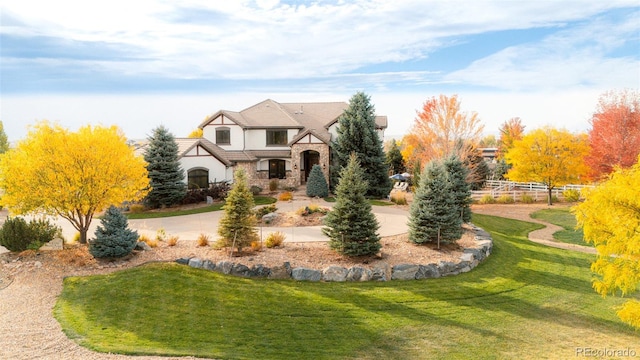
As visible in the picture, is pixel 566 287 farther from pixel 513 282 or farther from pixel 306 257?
pixel 306 257

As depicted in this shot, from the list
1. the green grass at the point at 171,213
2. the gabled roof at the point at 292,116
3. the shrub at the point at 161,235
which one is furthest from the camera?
the gabled roof at the point at 292,116

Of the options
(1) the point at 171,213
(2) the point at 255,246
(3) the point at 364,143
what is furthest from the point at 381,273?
(3) the point at 364,143

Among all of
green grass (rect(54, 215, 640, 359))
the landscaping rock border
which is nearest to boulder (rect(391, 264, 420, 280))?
the landscaping rock border

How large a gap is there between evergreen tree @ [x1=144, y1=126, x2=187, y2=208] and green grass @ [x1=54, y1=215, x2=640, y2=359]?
13.8 meters

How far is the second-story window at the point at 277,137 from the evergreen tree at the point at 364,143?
19.2 ft

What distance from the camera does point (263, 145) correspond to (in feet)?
124

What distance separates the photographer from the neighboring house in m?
32.8

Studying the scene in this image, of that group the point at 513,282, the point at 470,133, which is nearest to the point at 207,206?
the point at 513,282

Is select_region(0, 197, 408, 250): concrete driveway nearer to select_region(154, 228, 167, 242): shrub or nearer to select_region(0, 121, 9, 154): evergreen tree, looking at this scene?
select_region(154, 228, 167, 242): shrub

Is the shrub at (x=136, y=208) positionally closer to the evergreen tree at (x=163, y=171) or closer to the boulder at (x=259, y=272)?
the evergreen tree at (x=163, y=171)

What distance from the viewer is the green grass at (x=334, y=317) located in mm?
11094

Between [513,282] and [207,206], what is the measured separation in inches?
737

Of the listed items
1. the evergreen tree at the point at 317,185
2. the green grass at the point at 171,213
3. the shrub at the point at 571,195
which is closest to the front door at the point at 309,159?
the evergreen tree at the point at 317,185

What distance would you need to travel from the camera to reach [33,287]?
47.6ft
